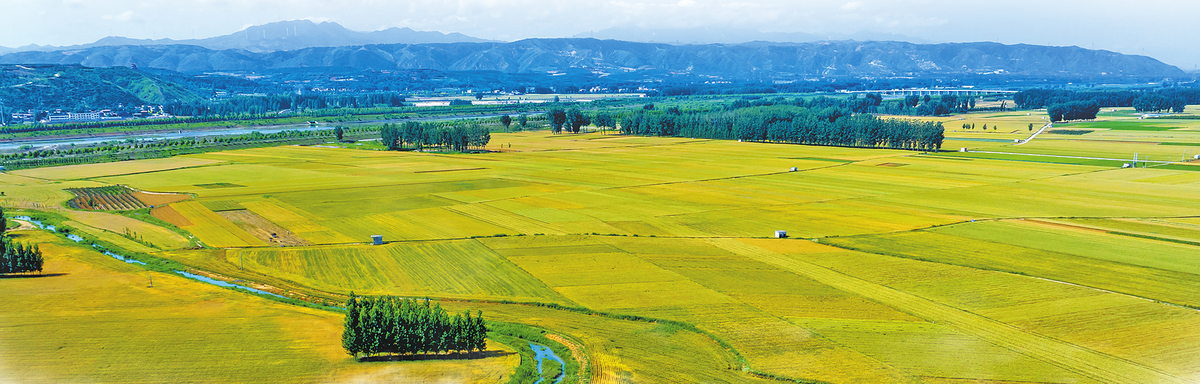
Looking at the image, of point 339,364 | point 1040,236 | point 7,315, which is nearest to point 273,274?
point 7,315

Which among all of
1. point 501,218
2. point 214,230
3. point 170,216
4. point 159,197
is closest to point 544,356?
point 501,218

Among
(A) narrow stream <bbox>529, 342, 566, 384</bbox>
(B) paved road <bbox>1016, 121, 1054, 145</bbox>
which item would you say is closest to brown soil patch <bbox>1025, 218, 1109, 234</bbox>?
(A) narrow stream <bbox>529, 342, 566, 384</bbox>

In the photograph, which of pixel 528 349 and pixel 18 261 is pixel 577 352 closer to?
pixel 528 349

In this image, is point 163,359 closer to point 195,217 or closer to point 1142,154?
point 195,217

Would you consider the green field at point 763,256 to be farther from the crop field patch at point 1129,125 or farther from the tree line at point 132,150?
the crop field patch at point 1129,125

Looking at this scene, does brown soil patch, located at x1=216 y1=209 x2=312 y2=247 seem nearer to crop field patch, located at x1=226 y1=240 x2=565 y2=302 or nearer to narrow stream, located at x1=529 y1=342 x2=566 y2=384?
crop field patch, located at x1=226 y1=240 x2=565 y2=302

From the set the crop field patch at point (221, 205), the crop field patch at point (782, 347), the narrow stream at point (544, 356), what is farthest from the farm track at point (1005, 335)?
the crop field patch at point (221, 205)
